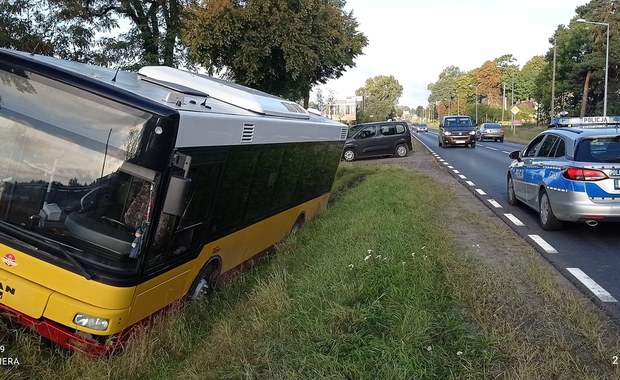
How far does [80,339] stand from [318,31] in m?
19.1

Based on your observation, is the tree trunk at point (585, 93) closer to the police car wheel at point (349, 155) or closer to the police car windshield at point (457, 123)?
the police car windshield at point (457, 123)

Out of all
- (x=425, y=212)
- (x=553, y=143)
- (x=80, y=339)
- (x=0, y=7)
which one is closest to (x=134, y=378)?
(x=80, y=339)

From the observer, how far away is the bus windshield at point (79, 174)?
13.3 ft

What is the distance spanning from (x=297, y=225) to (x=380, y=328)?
5.71 metres

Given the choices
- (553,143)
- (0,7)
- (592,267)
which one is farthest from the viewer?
(0,7)

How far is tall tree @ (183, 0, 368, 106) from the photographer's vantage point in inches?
761

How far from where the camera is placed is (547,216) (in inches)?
329

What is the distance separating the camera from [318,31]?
21453mm

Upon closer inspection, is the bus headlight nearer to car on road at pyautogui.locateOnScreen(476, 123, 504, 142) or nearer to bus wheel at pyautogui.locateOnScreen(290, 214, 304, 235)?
bus wheel at pyautogui.locateOnScreen(290, 214, 304, 235)

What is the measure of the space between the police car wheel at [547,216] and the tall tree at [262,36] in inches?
534

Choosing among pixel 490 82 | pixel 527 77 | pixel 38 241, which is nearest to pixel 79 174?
pixel 38 241

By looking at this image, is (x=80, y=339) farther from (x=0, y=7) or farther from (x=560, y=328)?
(x=0, y=7)

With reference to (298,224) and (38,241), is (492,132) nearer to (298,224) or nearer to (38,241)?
(298,224)

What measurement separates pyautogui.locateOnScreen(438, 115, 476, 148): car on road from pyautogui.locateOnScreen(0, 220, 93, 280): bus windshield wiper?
30.2m
